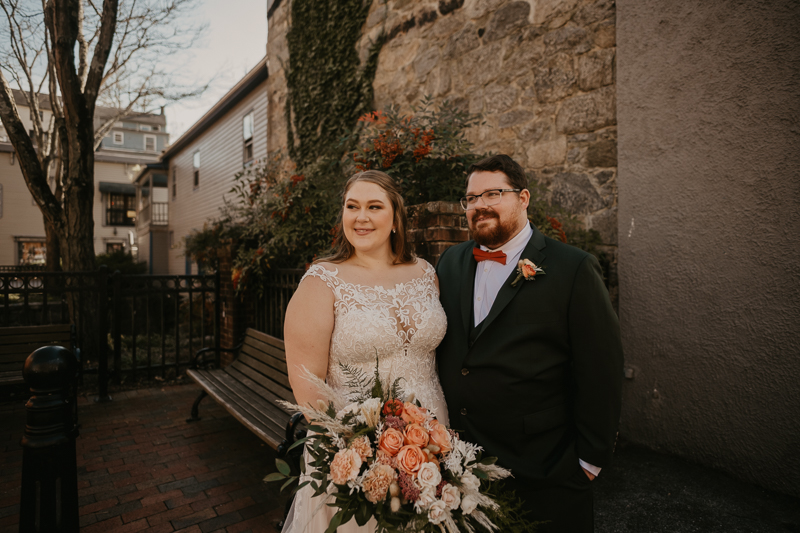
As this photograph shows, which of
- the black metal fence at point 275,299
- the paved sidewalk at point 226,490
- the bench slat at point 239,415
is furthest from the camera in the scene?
the black metal fence at point 275,299

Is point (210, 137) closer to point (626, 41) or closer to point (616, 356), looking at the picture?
point (626, 41)

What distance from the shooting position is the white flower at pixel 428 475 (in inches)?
55.8

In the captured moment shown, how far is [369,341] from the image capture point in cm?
205

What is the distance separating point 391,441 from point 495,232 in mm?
1115

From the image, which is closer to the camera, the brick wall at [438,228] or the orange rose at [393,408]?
the orange rose at [393,408]

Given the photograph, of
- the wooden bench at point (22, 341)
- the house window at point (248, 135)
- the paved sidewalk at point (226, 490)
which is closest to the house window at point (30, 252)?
the house window at point (248, 135)

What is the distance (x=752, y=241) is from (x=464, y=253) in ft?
7.32

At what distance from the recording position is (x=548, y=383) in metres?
1.97

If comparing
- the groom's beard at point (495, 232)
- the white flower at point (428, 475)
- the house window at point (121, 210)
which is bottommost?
the white flower at point (428, 475)

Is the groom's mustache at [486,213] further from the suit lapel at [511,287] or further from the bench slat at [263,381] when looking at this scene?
the bench slat at [263,381]

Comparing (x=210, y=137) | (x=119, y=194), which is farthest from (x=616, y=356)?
(x=119, y=194)

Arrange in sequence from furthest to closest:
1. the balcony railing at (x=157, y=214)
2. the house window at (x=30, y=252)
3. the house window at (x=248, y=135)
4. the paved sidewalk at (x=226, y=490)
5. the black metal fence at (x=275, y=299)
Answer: the house window at (x=30, y=252), the balcony railing at (x=157, y=214), the house window at (x=248, y=135), the black metal fence at (x=275, y=299), the paved sidewalk at (x=226, y=490)

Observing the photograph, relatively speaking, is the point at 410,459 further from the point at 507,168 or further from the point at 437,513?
the point at 507,168

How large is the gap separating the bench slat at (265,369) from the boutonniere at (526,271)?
8.35 feet
